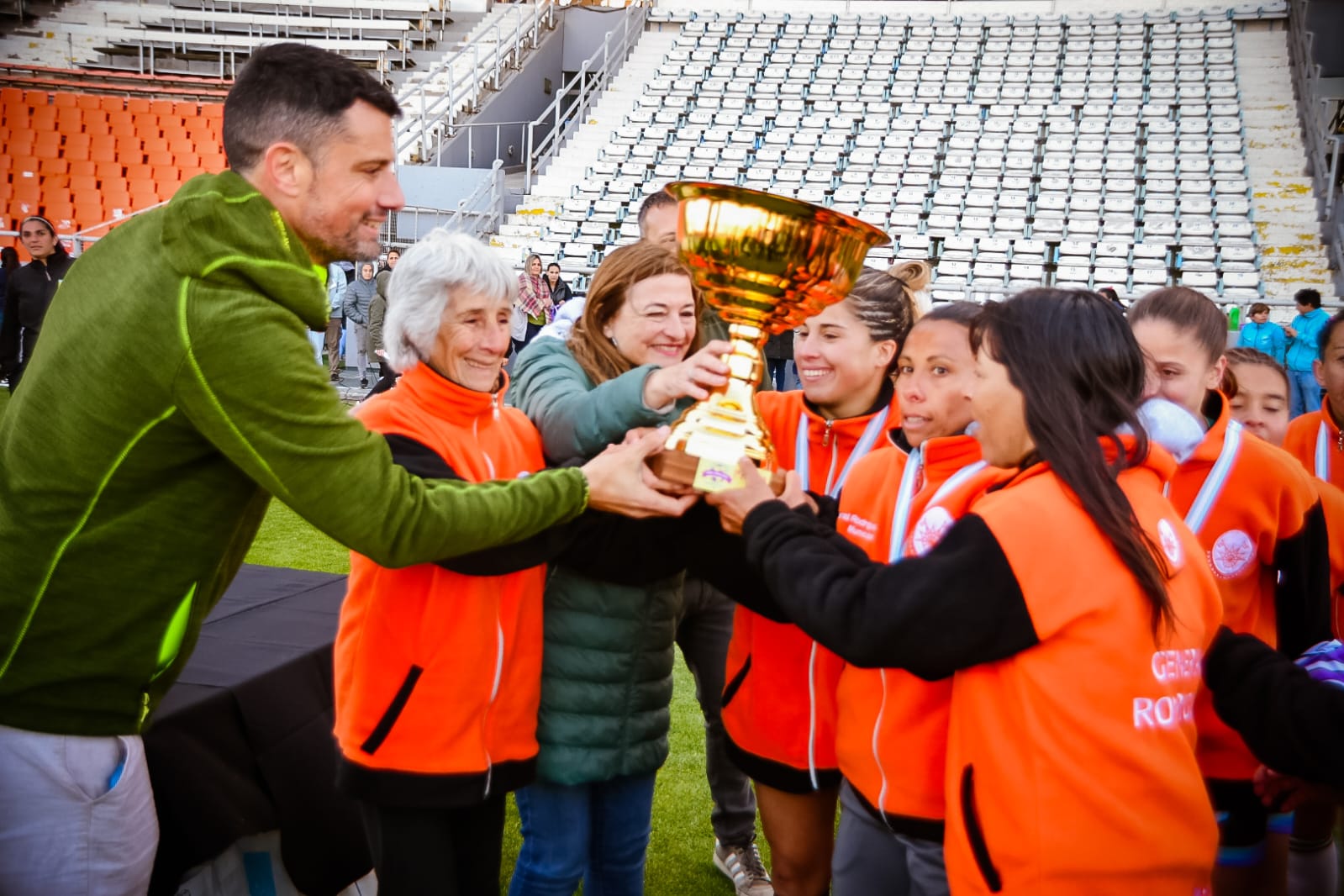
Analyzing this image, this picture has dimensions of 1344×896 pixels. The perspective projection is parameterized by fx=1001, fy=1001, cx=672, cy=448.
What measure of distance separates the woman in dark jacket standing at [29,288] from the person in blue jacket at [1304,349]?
10.5 metres

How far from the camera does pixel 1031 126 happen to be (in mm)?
16812

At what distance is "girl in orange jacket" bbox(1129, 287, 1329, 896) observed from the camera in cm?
210

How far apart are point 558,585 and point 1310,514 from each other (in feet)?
5.23

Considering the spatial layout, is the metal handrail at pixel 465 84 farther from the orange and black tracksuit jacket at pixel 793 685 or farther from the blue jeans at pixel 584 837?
the blue jeans at pixel 584 837

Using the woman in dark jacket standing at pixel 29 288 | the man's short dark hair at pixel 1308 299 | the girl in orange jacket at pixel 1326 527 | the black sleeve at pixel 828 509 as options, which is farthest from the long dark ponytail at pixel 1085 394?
the man's short dark hair at pixel 1308 299

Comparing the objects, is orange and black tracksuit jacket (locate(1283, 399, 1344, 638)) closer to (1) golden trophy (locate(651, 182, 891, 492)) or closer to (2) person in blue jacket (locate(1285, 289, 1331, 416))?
(1) golden trophy (locate(651, 182, 891, 492))

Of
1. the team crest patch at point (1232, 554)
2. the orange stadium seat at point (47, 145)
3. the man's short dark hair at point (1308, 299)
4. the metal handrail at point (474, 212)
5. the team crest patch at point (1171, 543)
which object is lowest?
the team crest patch at point (1232, 554)

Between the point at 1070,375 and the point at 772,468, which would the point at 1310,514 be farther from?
the point at 772,468

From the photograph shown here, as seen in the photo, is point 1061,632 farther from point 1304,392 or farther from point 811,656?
point 1304,392

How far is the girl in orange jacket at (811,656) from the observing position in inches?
76.2

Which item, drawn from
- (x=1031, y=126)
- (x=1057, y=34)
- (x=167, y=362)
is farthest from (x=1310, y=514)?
(x=1057, y=34)

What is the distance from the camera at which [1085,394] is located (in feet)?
4.73

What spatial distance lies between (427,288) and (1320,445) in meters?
2.80

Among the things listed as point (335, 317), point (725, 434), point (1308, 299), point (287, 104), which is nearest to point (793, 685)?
point (725, 434)
